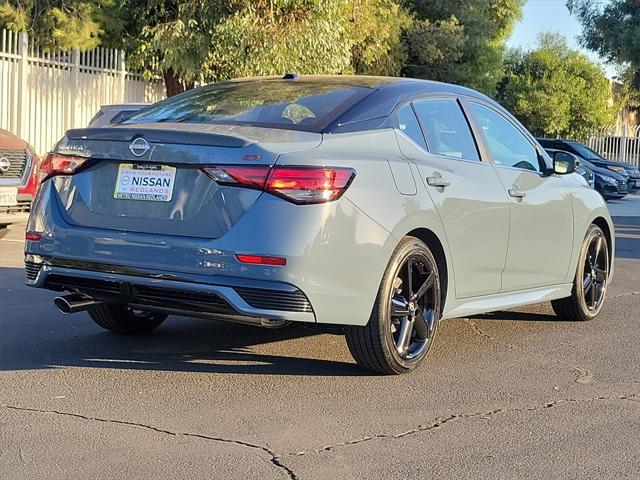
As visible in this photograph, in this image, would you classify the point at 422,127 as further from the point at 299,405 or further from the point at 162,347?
the point at 162,347

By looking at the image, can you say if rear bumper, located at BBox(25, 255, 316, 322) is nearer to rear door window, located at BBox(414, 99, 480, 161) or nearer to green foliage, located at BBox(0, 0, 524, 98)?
rear door window, located at BBox(414, 99, 480, 161)

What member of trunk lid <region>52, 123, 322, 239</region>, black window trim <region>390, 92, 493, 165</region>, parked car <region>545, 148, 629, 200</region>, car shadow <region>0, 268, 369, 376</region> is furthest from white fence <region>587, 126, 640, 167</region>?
trunk lid <region>52, 123, 322, 239</region>

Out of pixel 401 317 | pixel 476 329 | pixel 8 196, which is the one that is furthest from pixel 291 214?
pixel 8 196

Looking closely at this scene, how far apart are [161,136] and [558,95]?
3410 cm

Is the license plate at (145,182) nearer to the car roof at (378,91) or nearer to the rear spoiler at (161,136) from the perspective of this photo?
the rear spoiler at (161,136)

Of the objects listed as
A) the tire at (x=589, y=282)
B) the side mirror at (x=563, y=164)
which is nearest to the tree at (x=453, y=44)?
the tire at (x=589, y=282)

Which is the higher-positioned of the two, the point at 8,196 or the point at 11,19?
the point at 11,19

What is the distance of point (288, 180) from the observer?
191 inches

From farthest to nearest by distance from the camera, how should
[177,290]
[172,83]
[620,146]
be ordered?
[620,146], [172,83], [177,290]

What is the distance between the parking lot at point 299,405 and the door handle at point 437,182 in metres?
1.05

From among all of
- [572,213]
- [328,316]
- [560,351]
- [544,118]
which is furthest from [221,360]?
[544,118]

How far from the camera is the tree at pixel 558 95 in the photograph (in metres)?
37.2

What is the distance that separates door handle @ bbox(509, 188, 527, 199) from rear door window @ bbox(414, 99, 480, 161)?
33 cm

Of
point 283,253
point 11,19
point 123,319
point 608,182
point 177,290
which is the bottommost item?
point 608,182
